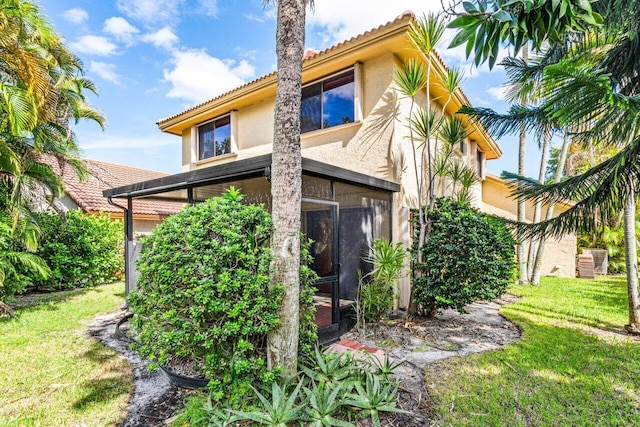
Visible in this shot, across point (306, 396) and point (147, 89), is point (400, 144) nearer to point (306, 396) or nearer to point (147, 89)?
point (306, 396)

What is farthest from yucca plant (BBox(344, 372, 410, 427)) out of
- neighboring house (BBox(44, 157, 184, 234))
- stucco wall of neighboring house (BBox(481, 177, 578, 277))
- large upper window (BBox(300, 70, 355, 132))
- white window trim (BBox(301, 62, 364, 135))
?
stucco wall of neighboring house (BBox(481, 177, 578, 277))

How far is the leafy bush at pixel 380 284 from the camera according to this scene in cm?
657

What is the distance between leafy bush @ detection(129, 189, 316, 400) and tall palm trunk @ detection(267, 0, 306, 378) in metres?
0.16

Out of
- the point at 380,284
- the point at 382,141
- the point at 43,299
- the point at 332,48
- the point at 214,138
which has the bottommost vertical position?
the point at 43,299

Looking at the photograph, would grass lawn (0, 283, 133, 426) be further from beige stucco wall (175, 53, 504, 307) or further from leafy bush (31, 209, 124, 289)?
beige stucco wall (175, 53, 504, 307)

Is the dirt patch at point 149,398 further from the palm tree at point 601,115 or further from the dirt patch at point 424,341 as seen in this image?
the palm tree at point 601,115

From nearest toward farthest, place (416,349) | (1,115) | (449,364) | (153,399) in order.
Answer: (153,399)
(449,364)
(416,349)
(1,115)

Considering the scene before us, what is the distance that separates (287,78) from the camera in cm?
389

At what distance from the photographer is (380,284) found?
722 cm

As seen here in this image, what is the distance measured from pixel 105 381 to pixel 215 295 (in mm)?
2842

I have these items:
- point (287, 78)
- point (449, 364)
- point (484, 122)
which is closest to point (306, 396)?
point (449, 364)

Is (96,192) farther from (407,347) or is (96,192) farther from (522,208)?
(522,208)

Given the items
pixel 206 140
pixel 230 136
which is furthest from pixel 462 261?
pixel 206 140

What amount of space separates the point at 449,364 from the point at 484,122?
16.2ft
